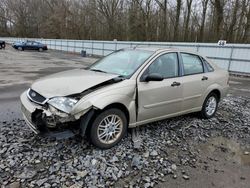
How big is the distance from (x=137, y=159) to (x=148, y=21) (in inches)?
1103

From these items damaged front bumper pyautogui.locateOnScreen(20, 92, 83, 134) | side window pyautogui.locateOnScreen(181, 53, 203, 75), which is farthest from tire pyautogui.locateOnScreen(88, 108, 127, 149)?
side window pyautogui.locateOnScreen(181, 53, 203, 75)

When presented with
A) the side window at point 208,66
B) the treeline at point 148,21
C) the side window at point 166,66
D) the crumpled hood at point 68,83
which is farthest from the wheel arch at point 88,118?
the treeline at point 148,21

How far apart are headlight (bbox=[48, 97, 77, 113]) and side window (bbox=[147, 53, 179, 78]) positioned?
1.46m

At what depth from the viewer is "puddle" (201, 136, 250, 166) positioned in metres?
3.83

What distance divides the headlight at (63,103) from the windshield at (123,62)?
108 centimetres

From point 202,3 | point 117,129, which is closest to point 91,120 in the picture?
point 117,129

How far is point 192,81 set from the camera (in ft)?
15.6

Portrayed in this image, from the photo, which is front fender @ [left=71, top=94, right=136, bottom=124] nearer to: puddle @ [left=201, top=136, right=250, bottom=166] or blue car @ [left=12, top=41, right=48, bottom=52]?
puddle @ [left=201, top=136, right=250, bottom=166]

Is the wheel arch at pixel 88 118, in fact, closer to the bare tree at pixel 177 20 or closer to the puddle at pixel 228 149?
the puddle at pixel 228 149

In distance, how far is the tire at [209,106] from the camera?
207 inches

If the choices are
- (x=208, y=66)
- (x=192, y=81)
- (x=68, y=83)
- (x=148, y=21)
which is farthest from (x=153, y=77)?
(x=148, y=21)

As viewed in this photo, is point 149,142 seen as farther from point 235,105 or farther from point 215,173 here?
point 235,105

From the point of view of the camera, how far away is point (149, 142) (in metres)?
4.05

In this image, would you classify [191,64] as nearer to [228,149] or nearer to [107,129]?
[228,149]
